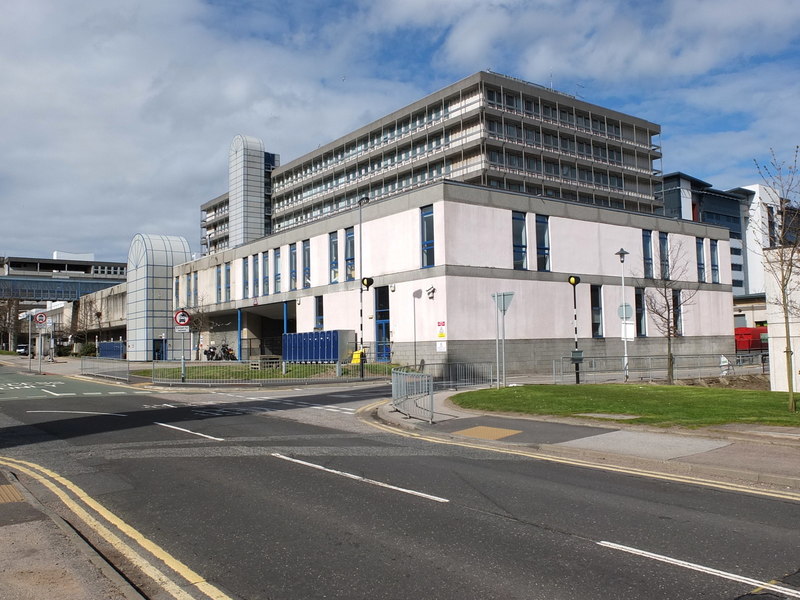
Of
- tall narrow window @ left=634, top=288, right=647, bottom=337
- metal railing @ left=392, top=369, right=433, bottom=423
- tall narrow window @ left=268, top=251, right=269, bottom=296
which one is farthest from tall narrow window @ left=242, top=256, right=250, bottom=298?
metal railing @ left=392, top=369, right=433, bottom=423

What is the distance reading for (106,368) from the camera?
42625mm

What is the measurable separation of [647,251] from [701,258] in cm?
701

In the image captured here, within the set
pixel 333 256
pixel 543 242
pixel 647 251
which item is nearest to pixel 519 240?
pixel 543 242

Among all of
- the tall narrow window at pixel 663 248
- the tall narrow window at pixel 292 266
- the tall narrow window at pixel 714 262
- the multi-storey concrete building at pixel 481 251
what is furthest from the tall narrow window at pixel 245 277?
the tall narrow window at pixel 714 262

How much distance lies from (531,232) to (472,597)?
126ft

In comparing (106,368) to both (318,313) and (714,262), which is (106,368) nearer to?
(318,313)

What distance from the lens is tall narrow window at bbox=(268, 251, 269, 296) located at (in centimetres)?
5516

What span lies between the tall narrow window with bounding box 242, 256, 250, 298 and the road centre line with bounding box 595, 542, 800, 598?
178 feet

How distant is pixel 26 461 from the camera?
1091cm

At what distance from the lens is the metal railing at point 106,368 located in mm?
38750

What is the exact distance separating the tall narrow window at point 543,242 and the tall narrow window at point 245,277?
28090mm

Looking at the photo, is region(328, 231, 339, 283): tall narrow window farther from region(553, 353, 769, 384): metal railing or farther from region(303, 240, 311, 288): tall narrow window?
region(553, 353, 769, 384): metal railing

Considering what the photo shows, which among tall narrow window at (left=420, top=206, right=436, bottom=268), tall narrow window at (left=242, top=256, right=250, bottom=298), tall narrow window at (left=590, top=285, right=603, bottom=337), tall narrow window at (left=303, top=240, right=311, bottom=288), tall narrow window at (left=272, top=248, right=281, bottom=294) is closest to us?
tall narrow window at (left=420, top=206, right=436, bottom=268)

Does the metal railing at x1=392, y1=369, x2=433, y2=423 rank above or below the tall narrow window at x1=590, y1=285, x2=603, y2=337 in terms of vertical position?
below
